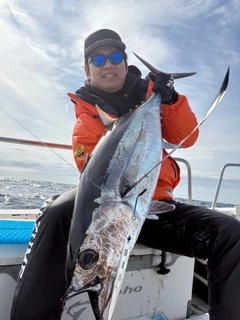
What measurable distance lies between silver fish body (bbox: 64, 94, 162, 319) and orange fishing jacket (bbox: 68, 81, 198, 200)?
0.38 metres

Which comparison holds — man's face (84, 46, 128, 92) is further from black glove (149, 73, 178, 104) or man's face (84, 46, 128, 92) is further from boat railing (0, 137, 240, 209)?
boat railing (0, 137, 240, 209)

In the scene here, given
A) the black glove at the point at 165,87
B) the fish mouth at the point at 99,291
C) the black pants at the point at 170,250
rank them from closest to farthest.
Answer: the fish mouth at the point at 99,291 → the black pants at the point at 170,250 → the black glove at the point at 165,87

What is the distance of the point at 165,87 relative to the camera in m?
2.00

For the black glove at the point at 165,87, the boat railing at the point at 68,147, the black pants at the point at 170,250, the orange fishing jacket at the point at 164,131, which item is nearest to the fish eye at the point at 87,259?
the black pants at the point at 170,250

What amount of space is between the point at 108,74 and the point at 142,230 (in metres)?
1.45

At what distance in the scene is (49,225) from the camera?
65.2 inches

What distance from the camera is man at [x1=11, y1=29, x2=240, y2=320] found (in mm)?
1539

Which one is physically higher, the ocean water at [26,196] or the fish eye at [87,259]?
the fish eye at [87,259]

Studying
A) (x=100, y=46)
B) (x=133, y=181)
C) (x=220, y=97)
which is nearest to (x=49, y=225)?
(x=133, y=181)

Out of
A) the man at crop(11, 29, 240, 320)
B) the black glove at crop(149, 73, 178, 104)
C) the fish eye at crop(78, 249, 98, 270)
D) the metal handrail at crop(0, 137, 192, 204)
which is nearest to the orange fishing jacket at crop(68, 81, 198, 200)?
the man at crop(11, 29, 240, 320)

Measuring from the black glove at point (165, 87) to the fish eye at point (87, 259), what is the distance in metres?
1.23

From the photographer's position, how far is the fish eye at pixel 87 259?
4.22 feet

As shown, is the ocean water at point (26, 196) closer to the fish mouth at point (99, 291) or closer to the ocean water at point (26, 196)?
the ocean water at point (26, 196)

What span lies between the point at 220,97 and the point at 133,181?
0.70 metres
